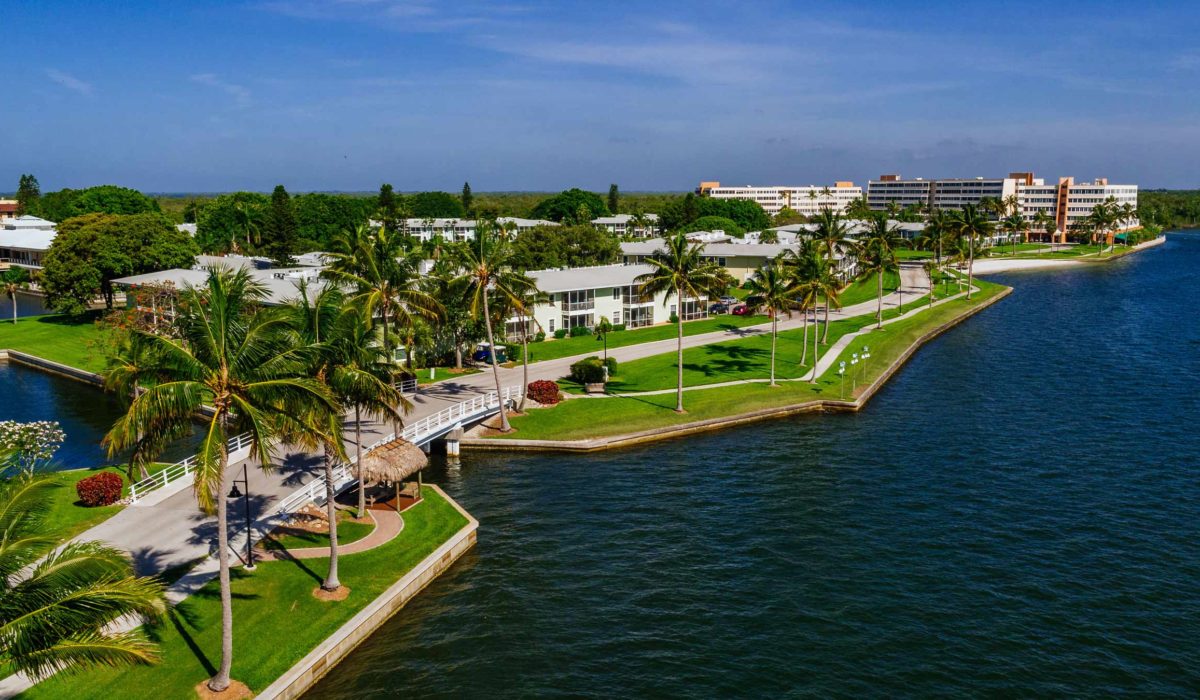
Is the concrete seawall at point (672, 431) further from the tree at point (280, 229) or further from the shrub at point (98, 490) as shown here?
the tree at point (280, 229)

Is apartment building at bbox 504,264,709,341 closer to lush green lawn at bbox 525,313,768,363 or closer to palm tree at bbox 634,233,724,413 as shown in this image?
lush green lawn at bbox 525,313,768,363

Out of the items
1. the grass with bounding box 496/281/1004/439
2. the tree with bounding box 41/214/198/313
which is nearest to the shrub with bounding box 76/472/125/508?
the grass with bounding box 496/281/1004/439

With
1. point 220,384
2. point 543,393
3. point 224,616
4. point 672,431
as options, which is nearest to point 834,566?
point 672,431

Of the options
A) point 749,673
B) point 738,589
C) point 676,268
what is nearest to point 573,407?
point 676,268

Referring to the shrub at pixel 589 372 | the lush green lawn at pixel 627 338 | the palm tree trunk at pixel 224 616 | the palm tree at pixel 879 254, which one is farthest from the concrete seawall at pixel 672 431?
the palm tree trunk at pixel 224 616

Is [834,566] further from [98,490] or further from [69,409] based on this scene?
[69,409]
